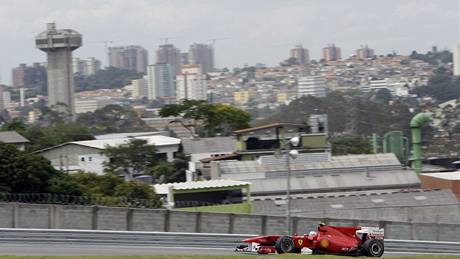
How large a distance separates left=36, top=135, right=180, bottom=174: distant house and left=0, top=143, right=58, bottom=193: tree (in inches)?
1348

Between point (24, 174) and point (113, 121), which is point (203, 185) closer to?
point (24, 174)

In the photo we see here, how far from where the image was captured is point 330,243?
2856 cm

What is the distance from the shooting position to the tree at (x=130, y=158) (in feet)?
264

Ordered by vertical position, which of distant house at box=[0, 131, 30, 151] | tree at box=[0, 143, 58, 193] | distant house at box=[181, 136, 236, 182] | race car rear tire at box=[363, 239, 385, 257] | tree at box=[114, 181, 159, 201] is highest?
distant house at box=[0, 131, 30, 151]

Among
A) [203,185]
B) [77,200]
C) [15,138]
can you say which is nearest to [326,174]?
[203,185]

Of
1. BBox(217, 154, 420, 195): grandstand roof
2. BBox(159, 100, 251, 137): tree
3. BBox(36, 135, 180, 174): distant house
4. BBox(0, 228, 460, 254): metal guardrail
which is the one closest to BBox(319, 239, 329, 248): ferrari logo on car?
BBox(0, 228, 460, 254): metal guardrail

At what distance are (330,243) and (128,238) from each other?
18.6 ft

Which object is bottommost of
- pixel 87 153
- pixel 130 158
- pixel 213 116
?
pixel 130 158

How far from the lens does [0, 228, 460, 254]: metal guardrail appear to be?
29531mm

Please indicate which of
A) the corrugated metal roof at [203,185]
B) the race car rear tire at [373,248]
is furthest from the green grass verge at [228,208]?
the race car rear tire at [373,248]

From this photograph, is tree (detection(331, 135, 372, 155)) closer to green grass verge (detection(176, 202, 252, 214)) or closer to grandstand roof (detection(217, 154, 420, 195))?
grandstand roof (detection(217, 154, 420, 195))

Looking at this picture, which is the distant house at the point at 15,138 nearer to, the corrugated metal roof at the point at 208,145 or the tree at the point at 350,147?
the corrugated metal roof at the point at 208,145

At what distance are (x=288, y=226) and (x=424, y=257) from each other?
7715 mm

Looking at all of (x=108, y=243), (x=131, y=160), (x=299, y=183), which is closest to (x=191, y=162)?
(x=131, y=160)
